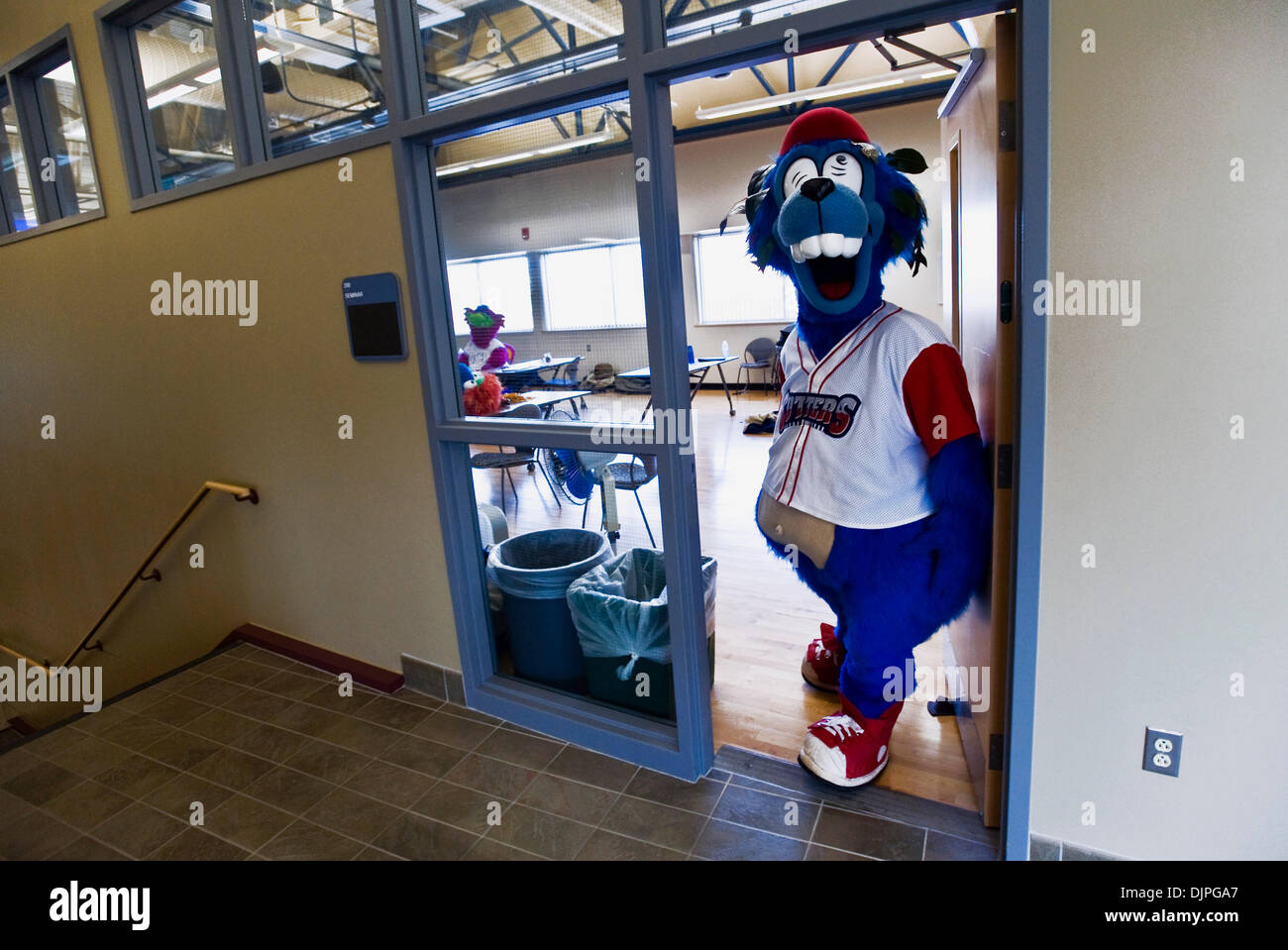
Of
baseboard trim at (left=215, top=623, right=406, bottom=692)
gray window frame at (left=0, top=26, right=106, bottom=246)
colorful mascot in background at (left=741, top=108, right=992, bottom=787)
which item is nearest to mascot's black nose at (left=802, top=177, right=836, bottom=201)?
colorful mascot in background at (left=741, top=108, right=992, bottom=787)

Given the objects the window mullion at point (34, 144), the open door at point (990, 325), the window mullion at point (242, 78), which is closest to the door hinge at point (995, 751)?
the open door at point (990, 325)

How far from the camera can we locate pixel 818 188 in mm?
1847

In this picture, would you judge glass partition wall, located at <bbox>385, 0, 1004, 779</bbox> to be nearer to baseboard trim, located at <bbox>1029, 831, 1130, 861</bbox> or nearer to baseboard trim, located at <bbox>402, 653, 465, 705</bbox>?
baseboard trim, located at <bbox>402, 653, 465, 705</bbox>

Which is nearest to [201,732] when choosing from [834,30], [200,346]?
[200,346]

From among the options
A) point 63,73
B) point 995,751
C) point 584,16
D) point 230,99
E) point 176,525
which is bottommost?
point 995,751

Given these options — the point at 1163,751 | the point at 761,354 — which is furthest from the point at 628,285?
the point at 761,354

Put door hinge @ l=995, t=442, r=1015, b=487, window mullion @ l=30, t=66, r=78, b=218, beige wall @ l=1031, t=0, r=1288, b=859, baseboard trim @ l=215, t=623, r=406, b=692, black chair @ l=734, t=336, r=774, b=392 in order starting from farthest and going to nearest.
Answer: black chair @ l=734, t=336, r=774, b=392 → window mullion @ l=30, t=66, r=78, b=218 → baseboard trim @ l=215, t=623, r=406, b=692 → door hinge @ l=995, t=442, r=1015, b=487 → beige wall @ l=1031, t=0, r=1288, b=859

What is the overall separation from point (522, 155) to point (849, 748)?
192 cm

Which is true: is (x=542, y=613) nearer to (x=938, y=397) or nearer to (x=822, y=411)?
(x=822, y=411)

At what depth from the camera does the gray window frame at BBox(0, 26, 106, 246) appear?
3.46 metres

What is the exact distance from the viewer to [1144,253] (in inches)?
56.2

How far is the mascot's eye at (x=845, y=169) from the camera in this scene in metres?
1.91

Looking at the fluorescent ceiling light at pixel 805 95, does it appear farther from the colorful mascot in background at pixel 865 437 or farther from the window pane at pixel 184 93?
the colorful mascot in background at pixel 865 437

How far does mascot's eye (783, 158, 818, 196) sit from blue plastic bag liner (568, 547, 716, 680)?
1104mm
